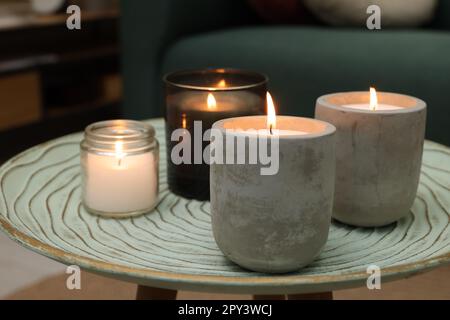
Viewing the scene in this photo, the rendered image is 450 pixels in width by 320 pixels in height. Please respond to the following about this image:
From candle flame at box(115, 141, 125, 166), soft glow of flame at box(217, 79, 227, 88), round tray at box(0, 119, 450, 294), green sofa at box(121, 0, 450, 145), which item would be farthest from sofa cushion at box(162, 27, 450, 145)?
candle flame at box(115, 141, 125, 166)

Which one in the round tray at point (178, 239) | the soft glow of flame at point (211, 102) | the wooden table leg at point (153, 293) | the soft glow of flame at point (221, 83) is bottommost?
the wooden table leg at point (153, 293)

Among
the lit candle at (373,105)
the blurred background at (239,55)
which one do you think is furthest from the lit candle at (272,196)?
the blurred background at (239,55)

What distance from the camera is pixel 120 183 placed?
2.02 feet

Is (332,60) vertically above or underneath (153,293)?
above

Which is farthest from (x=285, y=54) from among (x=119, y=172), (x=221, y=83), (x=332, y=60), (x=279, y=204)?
(x=279, y=204)

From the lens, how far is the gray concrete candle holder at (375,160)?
0.53 metres

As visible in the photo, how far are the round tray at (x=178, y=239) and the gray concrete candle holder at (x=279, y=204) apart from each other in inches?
0.9

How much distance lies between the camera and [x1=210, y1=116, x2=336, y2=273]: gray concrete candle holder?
44 cm

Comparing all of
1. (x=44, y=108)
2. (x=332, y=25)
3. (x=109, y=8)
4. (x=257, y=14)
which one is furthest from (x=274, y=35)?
(x=109, y=8)

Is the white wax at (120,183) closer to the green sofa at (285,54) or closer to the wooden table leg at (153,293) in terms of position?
the wooden table leg at (153,293)

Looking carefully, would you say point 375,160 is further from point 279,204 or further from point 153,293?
point 153,293

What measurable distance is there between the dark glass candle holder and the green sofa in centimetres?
63

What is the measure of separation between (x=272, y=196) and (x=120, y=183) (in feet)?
0.72

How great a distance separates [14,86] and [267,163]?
5.54 ft
